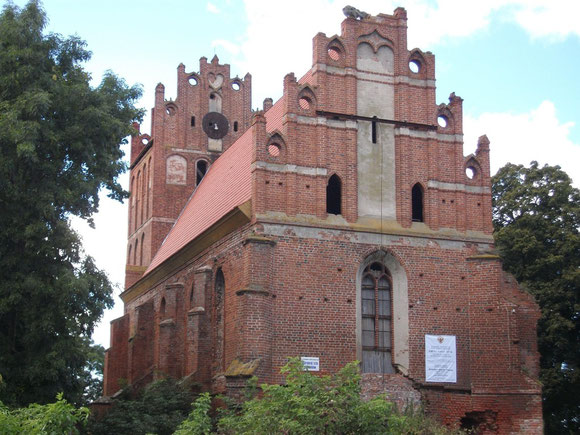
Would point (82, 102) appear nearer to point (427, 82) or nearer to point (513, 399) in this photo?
point (427, 82)

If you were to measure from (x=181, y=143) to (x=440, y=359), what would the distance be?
1829 centimetres

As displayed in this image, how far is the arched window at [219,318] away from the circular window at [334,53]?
23.2ft

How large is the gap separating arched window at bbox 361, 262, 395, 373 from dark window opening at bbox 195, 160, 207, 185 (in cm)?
1533

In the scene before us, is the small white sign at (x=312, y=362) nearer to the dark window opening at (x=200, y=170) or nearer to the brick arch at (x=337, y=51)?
the brick arch at (x=337, y=51)

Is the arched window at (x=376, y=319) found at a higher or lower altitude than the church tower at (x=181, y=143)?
lower

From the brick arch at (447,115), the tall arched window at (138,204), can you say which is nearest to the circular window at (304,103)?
the brick arch at (447,115)

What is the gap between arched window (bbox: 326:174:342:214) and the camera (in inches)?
1062

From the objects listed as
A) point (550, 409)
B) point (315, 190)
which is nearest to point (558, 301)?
point (550, 409)

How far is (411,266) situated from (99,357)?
107 ft

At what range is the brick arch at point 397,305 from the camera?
86.2 feet

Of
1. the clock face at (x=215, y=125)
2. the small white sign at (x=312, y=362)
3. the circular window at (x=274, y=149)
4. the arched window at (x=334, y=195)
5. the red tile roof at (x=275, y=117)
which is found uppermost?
the clock face at (x=215, y=125)

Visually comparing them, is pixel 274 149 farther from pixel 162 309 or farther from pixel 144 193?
pixel 144 193

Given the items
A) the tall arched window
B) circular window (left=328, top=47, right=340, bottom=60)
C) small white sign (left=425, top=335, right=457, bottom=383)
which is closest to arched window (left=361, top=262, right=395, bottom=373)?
small white sign (left=425, top=335, right=457, bottom=383)

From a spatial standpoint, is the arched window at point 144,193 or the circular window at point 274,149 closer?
the circular window at point 274,149
